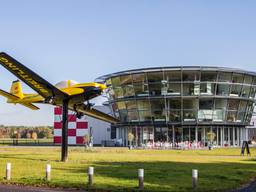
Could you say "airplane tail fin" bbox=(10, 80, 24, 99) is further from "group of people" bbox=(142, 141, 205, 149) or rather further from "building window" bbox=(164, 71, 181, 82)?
"building window" bbox=(164, 71, 181, 82)

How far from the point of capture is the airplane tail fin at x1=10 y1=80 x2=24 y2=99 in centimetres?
3407

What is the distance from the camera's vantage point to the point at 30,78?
2739cm

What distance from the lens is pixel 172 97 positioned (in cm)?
6278

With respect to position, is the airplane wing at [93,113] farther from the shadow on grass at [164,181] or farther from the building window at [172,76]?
the building window at [172,76]

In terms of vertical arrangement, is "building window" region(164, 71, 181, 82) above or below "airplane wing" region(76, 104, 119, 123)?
above

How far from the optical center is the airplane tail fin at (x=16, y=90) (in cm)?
3407

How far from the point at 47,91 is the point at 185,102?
37119mm

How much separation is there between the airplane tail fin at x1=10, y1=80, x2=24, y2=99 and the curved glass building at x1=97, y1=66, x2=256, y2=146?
99.4ft

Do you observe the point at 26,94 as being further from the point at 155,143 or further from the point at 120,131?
the point at 120,131

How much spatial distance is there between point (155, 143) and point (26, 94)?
3123 cm

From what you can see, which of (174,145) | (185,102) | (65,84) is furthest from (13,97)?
(185,102)

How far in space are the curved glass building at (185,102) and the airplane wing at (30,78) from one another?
34.6 meters

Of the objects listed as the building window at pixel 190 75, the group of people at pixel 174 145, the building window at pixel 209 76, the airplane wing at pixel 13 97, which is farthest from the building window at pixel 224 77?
the airplane wing at pixel 13 97

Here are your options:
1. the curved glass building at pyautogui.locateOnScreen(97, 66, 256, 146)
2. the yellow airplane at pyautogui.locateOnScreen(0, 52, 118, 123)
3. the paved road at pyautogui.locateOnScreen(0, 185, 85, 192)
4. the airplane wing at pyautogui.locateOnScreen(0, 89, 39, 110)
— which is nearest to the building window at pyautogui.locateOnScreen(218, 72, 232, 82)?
the curved glass building at pyautogui.locateOnScreen(97, 66, 256, 146)
